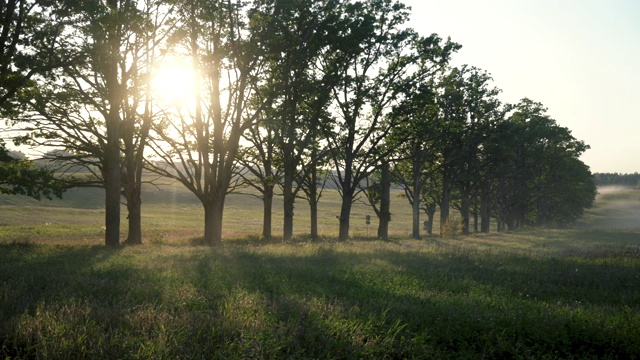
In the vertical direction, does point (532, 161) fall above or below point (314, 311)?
above

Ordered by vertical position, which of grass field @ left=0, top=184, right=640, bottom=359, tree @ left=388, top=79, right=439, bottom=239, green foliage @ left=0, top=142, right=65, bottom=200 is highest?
tree @ left=388, top=79, right=439, bottom=239

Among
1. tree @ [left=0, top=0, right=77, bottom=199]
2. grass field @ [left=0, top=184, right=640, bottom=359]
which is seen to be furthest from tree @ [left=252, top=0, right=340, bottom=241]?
grass field @ [left=0, top=184, right=640, bottom=359]

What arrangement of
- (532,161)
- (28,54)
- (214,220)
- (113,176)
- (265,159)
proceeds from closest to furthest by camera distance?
(28,54)
(113,176)
(214,220)
(265,159)
(532,161)

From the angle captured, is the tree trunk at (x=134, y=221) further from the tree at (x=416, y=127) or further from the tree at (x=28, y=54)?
the tree at (x=416, y=127)

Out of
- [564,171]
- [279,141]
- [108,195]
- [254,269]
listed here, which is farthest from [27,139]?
[564,171]

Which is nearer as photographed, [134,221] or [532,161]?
[134,221]

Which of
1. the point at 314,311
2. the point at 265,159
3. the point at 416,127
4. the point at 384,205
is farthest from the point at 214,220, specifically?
the point at 384,205

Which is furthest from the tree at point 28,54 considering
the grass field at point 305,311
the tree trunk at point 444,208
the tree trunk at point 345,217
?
the tree trunk at point 444,208

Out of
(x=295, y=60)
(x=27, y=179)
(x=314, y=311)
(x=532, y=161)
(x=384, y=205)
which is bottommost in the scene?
(x=314, y=311)

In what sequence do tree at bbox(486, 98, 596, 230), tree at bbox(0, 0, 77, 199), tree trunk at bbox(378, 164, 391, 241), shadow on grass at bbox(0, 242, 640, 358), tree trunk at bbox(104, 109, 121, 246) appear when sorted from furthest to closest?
1. tree at bbox(486, 98, 596, 230)
2. tree trunk at bbox(378, 164, 391, 241)
3. tree trunk at bbox(104, 109, 121, 246)
4. tree at bbox(0, 0, 77, 199)
5. shadow on grass at bbox(0, 242, 640, 358)

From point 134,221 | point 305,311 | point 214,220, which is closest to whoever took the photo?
point 305,311

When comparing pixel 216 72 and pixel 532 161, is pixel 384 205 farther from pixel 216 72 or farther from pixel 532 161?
A: pixel 532 161

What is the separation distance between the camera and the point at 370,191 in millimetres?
36500

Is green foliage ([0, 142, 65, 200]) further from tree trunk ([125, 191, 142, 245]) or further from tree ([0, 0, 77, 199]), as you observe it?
tree trunk ([125, 191, 142, 245])
